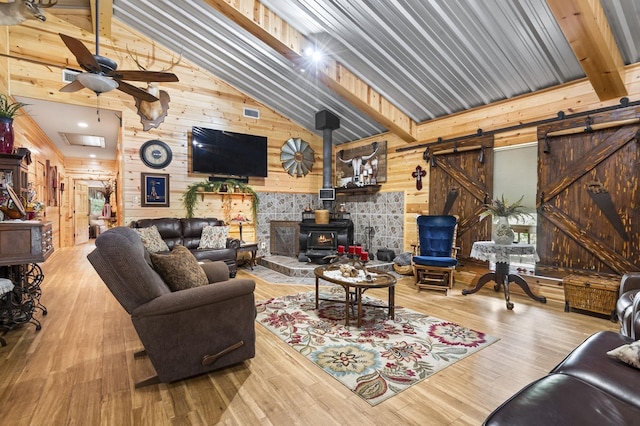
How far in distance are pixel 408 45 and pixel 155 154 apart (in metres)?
4.53

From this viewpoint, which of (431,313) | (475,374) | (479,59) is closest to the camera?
(475,374)

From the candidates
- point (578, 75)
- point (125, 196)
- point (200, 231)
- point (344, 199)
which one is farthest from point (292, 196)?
point (578, 75)

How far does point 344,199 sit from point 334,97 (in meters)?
2.34

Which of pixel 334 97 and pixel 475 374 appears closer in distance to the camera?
pixel 475 374

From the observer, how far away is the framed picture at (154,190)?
17.7ft

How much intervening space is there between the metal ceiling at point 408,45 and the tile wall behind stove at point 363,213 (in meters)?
1.65

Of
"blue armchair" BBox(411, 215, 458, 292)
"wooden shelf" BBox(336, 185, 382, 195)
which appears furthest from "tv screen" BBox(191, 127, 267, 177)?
"blue armchair" BBox(411, 215, 458, 292)

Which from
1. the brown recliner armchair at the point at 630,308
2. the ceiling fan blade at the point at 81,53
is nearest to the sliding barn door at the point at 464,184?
the brown recliner armchair at the point at 630,308

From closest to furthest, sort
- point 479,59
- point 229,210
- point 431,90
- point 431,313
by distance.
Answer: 1. point 431,313
2. point 479,59
3. point 431,90
4. point 229,210

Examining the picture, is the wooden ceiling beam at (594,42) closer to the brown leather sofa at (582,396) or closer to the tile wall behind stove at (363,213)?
the brown leather sofa at (582,396)

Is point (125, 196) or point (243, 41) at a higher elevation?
point (243, 41)

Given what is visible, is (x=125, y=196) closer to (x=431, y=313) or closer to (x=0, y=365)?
(x=0, y=365)

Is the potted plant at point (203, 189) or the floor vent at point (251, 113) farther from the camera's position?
the floor vent at point (251, 113)

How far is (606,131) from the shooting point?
11.7ft
